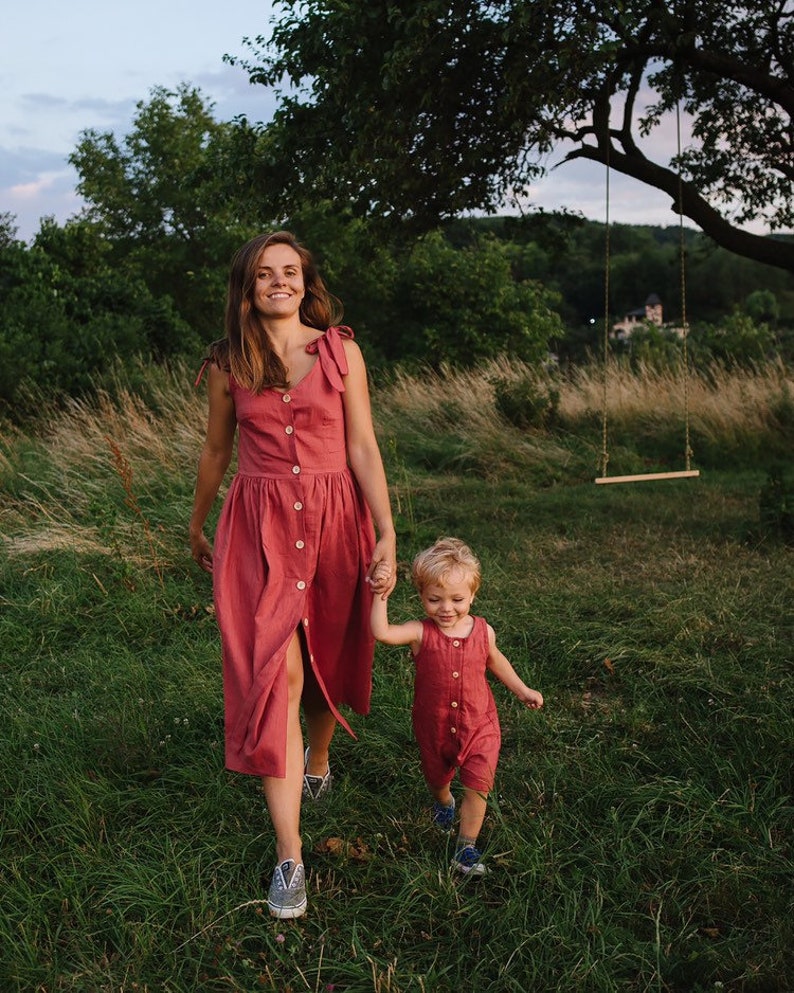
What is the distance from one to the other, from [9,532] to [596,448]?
233 inches

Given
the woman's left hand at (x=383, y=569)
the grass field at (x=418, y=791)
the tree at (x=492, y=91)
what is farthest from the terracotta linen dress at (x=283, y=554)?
the tree at (x=492, y=91)

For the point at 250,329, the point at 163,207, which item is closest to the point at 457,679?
the point at 250,329

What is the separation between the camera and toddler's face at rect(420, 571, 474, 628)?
2887 millimetres

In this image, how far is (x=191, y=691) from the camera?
420 cm

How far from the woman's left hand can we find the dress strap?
0.50 meters

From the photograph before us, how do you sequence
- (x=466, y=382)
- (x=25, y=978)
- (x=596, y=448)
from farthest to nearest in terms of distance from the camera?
(x=466, y=382) < (x=596, y=448) < (x=25, y=978)

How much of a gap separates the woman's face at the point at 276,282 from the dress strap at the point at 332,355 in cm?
14

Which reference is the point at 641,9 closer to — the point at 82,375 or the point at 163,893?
the point at 163,893

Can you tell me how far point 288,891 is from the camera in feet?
8.98

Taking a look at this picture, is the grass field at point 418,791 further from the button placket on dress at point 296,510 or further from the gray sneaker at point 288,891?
the button placket on dress at point 296,510

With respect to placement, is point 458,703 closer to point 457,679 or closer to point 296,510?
point 457,679

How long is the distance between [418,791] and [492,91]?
4913mm

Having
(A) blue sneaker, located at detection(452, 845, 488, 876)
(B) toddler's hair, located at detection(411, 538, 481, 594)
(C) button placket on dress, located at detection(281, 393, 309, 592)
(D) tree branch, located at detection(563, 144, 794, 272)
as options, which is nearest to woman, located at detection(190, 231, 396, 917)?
(C) button placket on dress, located at detection(281, 393, 309, 592)

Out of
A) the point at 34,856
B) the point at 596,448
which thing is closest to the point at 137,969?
the point at 34,856
